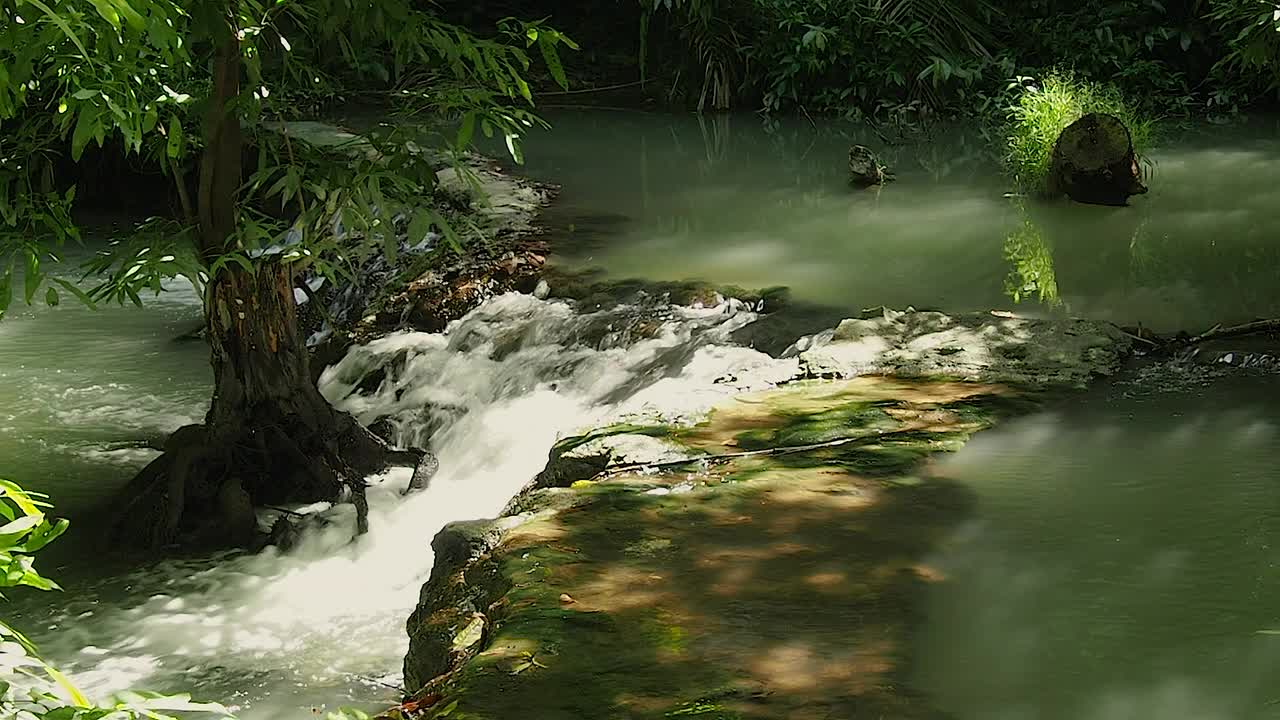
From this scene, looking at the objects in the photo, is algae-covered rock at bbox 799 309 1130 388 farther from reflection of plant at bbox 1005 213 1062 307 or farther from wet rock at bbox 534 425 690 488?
wet rock at bbox 534 425 690 488

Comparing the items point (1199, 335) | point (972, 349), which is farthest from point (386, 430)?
point (1199, 335)

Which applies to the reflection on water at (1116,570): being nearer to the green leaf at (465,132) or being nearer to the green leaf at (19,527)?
the green leaf at (465,132)

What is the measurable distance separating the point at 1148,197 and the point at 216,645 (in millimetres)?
6567

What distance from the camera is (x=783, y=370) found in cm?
545

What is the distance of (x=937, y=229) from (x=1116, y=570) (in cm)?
502

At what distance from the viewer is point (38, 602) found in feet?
17.2

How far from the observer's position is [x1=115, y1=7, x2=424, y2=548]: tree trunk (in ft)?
18.0

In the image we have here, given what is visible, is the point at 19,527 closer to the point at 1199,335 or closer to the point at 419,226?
the point at 419,226

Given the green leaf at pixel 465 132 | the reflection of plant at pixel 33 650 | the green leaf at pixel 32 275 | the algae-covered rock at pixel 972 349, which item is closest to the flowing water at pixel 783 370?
the algae-covered rock at pixel 972 349

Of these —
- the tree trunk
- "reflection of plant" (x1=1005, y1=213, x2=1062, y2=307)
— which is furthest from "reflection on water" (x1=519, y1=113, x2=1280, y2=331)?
the tree trunk

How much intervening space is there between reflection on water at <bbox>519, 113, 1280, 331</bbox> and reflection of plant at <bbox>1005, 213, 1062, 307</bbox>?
0.01 metres

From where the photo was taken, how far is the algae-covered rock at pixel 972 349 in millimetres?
5266

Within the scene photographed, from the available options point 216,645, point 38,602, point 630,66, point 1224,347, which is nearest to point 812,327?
point 1224,347

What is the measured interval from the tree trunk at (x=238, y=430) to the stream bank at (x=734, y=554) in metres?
1.64
